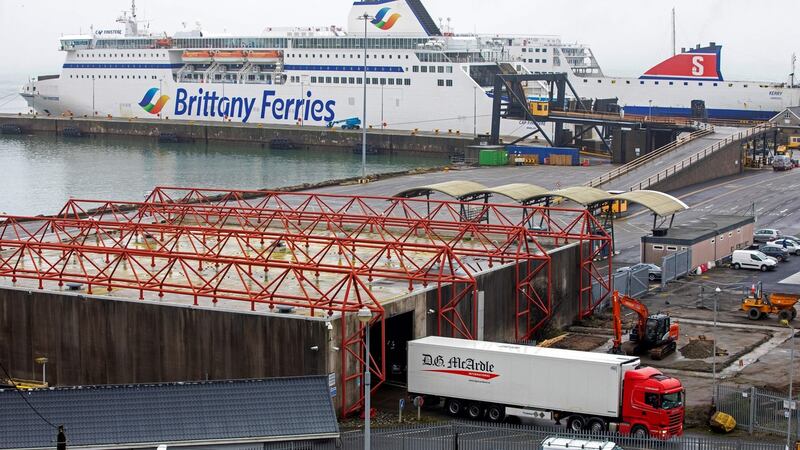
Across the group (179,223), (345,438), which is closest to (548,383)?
(345,438)

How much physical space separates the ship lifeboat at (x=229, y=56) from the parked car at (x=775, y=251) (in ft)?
263

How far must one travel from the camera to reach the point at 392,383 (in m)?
30.1

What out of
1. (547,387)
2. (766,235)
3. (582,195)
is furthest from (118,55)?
(547,387)

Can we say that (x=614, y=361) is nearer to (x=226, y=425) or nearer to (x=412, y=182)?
(x=226, y=425)

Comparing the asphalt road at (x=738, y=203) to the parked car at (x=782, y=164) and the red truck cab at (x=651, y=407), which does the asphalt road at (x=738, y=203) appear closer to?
the parked car at (x=782, y=164)

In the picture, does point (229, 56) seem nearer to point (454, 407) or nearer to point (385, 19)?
point (385, 19)

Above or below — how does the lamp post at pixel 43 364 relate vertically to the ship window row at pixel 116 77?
below

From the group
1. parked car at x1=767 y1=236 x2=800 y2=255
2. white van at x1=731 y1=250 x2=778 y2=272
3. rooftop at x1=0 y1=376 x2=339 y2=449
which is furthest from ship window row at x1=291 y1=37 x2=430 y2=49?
rooftop at x1=0 y1=376 x2=339 y2=449

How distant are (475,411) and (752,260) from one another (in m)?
22.4

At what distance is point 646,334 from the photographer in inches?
1289

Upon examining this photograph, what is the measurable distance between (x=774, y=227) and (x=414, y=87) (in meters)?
55.2

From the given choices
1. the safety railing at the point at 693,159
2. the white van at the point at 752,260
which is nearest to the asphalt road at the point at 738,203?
the safety railing at the point at 693,159

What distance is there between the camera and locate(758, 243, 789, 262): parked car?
48.3 metres

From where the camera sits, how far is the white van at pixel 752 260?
4609cm
